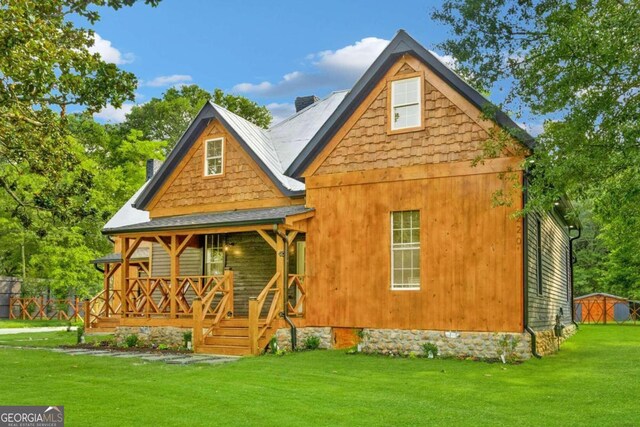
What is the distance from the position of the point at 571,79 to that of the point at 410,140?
4.38 meters

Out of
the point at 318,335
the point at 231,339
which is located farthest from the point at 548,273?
the point at 231,339

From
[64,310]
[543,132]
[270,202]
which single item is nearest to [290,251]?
[270,202]

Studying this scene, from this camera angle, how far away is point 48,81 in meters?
9.91

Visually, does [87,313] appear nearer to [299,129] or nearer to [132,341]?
[132,341]

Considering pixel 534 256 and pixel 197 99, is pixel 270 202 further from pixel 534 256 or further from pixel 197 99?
pixel 197 99

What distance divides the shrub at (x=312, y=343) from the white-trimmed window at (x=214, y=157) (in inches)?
224

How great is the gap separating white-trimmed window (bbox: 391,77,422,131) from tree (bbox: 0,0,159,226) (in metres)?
6.43

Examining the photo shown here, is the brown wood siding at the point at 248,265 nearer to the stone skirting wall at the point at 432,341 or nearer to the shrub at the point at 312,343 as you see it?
the shrub at the point at 312,343

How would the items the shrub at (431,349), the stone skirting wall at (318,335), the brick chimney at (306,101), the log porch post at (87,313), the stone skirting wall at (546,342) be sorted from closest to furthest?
the shrub at (431,349) < the stone skirting wall at (546,342) < the stone skirting wall at (318,335) < the log porch post at (87,313) < the brick chimney at (306,101)

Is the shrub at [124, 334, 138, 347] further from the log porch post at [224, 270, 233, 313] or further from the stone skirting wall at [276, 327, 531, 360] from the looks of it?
the stone skirting wall at [276, 327, 531, 360]

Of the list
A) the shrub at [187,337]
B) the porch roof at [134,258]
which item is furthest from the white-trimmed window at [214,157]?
the porch roof at [134,258]

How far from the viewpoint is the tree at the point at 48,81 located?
931 cm

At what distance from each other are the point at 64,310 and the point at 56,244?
4074mm

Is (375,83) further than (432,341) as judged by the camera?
Yes
